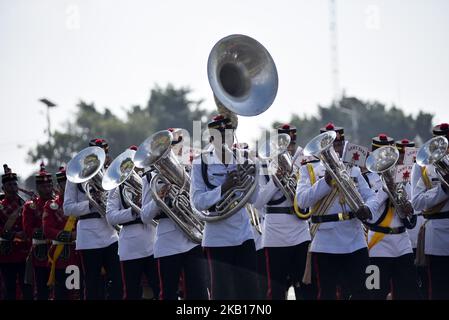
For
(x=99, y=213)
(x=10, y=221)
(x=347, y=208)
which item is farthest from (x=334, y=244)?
(x=10, y=221)

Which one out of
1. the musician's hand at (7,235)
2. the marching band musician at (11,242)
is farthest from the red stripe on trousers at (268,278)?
the musician's hand at (7,235)

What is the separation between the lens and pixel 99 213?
38.8 ft

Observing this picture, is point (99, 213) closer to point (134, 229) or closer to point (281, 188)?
point (134, 229)

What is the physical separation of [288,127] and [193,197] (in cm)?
297

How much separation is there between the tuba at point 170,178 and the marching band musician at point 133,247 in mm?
1037

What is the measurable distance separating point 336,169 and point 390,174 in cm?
85

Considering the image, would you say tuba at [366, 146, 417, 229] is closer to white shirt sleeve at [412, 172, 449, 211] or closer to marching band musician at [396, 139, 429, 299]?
white shirt sleeve at [412, 172, 449, 211]

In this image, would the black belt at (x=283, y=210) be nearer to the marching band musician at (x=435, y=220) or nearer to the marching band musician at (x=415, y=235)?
the marching band musician at (x=415, y=235)

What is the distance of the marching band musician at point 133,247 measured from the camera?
1104 cm

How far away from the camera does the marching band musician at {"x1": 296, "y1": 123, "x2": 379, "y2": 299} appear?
972 centimetres

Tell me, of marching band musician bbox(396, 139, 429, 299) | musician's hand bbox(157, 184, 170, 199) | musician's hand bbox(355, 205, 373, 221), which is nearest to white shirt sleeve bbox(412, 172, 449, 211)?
musician's hand bbox(355, 205, 373, 221)

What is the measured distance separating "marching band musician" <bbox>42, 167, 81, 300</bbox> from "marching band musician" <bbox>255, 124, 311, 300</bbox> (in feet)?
9.36
